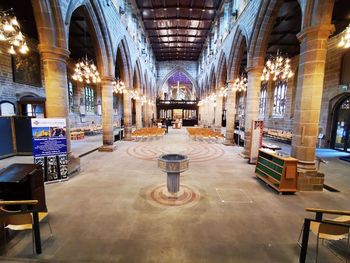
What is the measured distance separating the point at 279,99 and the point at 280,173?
13.9 meters

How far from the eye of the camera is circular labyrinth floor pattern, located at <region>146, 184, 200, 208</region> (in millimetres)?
3973

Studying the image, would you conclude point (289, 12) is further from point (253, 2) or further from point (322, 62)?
point (322, 62)

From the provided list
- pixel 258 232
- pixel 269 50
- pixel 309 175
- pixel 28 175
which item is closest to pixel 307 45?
pixel 309 175

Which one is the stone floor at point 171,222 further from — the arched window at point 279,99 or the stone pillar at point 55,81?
the arched window at point 279,99

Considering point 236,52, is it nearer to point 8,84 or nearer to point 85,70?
point 85,70

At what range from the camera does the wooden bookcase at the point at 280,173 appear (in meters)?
4.57

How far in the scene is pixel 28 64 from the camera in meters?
11.0

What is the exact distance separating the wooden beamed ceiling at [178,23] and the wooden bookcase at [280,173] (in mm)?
13472

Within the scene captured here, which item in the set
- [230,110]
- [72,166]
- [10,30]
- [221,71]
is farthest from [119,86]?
[72,166]

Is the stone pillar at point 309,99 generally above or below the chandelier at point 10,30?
below

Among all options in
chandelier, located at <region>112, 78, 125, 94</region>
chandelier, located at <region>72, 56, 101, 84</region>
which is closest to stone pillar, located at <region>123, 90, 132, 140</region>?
chandelier, located at <region>112, 78, 125, 94</region>

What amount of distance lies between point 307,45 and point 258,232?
15.2ft

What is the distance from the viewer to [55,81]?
541cm

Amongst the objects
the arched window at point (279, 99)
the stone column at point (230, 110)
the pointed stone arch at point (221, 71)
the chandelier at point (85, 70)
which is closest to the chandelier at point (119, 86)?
the chandelier at point (85, 70)
